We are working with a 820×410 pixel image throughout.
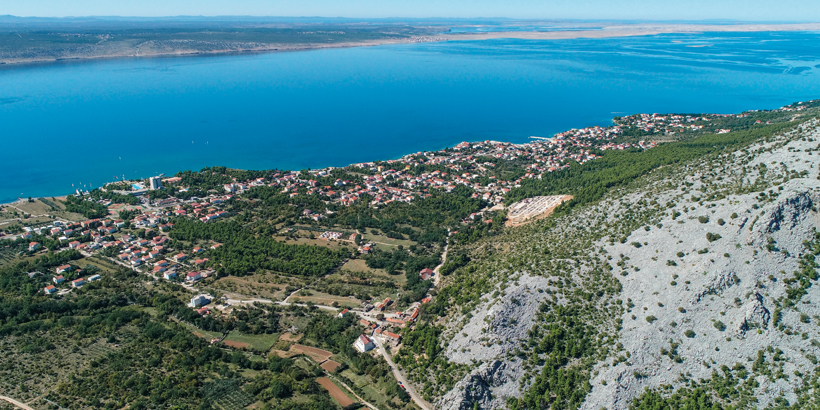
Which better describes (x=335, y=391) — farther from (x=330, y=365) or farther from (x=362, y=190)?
(x=362, y=190)

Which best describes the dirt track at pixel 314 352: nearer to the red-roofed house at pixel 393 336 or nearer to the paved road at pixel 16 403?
the red-roofed house at pixel 393 336

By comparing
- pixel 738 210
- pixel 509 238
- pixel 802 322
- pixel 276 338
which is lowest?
pixel 276 338

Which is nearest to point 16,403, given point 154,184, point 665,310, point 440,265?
point 440,265

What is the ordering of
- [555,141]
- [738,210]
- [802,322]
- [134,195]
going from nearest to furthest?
1. [802,322]
2. [738,210]
3. [134,195]
4. [555,141]

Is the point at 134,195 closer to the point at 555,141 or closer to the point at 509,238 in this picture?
the point at 509,238

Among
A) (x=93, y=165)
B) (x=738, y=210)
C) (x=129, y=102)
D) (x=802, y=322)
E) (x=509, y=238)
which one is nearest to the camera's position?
(x=802, y=322)

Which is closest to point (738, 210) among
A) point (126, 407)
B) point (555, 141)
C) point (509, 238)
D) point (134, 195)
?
point (509, 238)

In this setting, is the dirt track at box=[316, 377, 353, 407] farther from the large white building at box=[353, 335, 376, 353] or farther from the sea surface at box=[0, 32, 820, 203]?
the sea surface at box=[0, 32, 820, 203]
